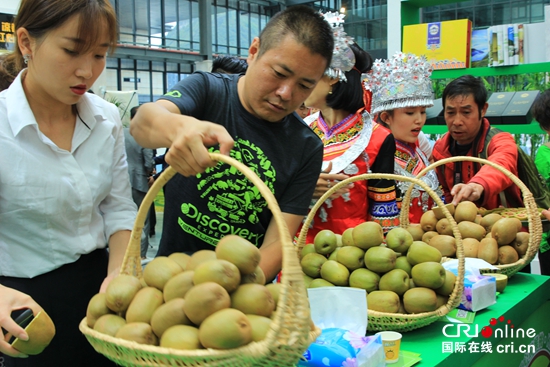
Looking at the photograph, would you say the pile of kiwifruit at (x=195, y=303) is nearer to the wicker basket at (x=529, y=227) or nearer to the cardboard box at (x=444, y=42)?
the wicker basket at (x=529, y=227)

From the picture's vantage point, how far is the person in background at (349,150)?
2.21m

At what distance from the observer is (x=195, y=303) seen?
923 millimetres

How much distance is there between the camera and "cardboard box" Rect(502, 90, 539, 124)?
362 cm

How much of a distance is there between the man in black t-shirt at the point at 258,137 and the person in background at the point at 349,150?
2.01ft

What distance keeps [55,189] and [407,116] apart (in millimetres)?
1830

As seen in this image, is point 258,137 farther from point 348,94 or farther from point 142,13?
point 142,13

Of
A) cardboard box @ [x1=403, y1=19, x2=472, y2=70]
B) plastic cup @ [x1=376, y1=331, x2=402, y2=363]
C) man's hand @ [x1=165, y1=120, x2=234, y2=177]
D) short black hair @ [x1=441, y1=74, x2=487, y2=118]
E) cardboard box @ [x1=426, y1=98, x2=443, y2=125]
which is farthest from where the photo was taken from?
cardboard box @ [x1=426, y1=98, x2=443, y2=125]

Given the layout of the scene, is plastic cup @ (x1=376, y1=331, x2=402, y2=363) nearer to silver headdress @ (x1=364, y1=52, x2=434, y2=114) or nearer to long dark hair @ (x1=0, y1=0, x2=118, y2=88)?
long dark hair @ (x1=0, y1=0, x2=118, y2=88)

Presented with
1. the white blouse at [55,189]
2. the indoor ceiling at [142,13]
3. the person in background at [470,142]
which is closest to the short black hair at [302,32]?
the white blouse at [55,189]

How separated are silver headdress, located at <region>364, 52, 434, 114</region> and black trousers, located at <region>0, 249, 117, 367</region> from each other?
171 cm

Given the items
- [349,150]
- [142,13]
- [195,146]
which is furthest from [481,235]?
[142,13]

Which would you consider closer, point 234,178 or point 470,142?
point 234,178

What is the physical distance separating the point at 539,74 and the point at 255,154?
10.6ft

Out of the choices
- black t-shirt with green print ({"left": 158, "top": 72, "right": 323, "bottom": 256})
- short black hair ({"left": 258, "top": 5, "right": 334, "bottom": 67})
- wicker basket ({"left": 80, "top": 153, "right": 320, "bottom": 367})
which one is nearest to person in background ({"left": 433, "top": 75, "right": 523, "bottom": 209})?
black t-shirt with green print ({"left": 158, "top": 72, "right": 323, "bottom": 256})
